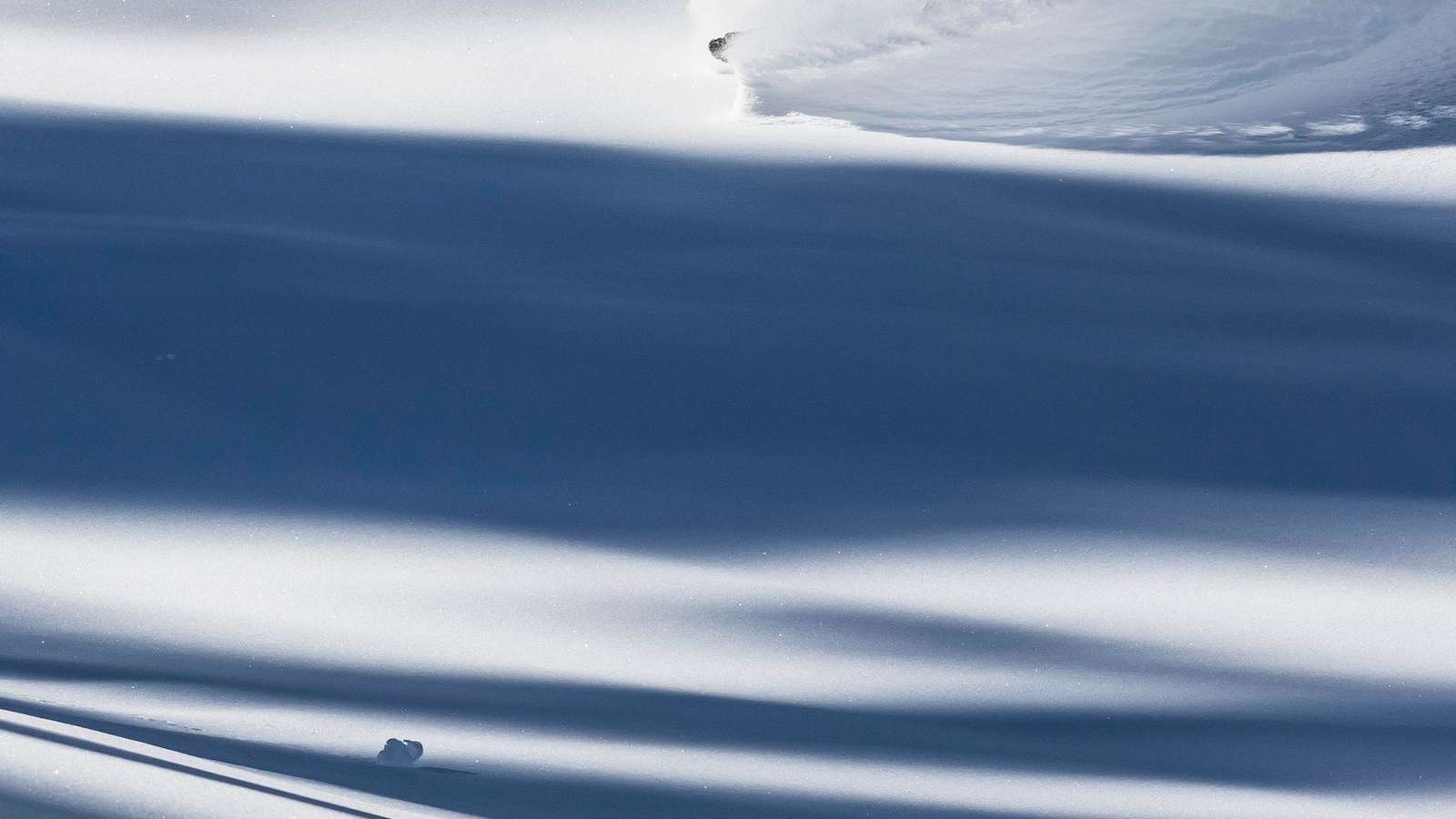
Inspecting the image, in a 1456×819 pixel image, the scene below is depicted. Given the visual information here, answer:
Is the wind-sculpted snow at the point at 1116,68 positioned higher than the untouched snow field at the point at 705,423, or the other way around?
the wind-sculpted snow at the point at 1116,68

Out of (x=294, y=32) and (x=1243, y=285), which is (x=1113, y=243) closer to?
(x=1243, y=285)

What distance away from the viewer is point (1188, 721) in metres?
0.57

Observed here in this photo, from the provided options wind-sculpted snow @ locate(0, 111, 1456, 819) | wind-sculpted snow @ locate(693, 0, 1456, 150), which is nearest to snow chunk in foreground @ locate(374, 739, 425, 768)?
wind-sculpted snow @ locate(0, 111, 1456, 819)

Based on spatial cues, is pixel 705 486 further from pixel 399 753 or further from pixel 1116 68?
pixel 1116 68

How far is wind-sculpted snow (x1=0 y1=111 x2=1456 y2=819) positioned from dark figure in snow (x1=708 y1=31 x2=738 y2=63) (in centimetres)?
13

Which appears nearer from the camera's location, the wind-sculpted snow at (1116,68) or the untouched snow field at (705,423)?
the untouched snow field at (705,423)

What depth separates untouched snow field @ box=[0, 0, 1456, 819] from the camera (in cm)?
54

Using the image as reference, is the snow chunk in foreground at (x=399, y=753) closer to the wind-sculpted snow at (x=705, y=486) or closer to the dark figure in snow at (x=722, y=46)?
the wind-sculpted snow at (x=705, y=486)

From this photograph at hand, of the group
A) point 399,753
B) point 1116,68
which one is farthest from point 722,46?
point 399,753

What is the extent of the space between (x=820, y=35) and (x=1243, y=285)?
1.15 feet

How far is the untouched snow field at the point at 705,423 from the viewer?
54cm

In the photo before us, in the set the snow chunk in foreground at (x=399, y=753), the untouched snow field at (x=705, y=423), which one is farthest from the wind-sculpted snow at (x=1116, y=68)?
the snow chunk in foreground at (x=399, y=753)

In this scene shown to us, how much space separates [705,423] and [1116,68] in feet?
→ 1.57

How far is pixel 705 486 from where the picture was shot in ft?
2.14
